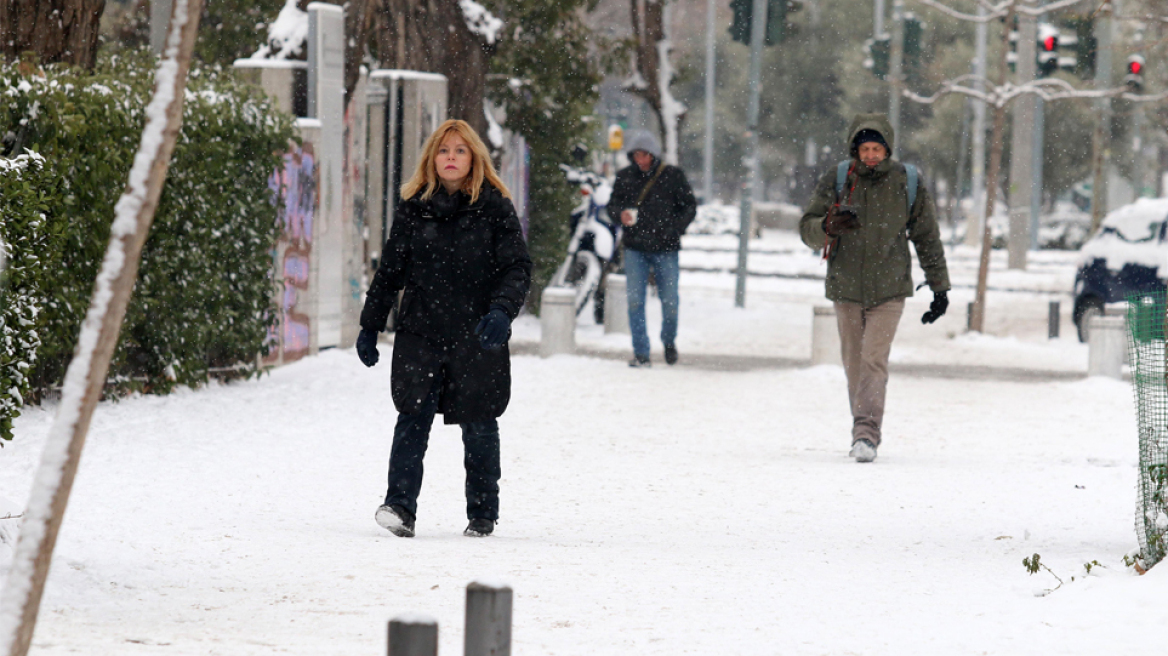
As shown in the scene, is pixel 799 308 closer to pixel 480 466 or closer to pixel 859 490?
pixel 859 490

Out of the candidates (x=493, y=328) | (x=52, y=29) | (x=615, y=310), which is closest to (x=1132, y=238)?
(x=615, y=310)

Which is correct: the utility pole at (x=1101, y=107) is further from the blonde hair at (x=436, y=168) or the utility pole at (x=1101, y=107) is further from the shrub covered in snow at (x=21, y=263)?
the blonde hair at (x=436, y=168)

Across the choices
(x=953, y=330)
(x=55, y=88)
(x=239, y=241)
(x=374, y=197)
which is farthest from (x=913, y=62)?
(x=55, y=88)

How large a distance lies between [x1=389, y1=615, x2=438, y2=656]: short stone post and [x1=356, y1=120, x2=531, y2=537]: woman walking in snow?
3.26 meters

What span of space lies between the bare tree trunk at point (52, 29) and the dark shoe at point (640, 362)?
5.25 meters

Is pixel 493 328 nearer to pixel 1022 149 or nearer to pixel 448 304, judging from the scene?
pixel 448 304

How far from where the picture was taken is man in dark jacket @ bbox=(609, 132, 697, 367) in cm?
1332

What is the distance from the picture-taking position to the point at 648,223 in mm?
13297

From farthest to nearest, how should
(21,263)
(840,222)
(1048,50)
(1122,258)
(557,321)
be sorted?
(1048,50), (1122,258), (557,321), (840,222), (21,263)

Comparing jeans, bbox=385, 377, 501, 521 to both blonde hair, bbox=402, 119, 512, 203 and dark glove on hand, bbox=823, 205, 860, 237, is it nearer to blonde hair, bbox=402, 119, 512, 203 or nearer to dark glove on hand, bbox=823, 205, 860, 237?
blonde hair, bbox=402, 119, 512, 203

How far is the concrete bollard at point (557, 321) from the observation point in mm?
14320

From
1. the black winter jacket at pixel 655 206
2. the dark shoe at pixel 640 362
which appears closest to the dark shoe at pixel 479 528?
the black winter jacket at pixel 655 206

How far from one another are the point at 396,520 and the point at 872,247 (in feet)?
12.3

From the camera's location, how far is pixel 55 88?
8.39m
